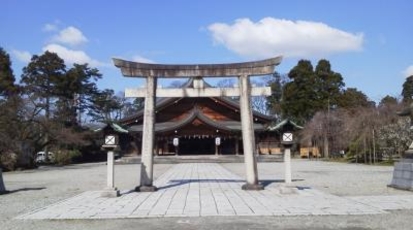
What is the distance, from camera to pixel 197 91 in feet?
55.0

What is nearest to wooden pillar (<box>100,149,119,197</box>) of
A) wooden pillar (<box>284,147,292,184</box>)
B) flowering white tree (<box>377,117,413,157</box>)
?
wooden pillar (<box>284,147,292,184</box>)

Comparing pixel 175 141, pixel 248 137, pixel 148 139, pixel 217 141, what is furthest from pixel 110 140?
pixel 217 141

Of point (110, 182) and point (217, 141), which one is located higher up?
point (217, 141)

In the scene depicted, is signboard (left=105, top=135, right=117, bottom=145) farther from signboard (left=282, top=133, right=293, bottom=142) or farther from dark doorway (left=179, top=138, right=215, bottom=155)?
dark doorway (left=179, top=138, right=215, bottom=155)

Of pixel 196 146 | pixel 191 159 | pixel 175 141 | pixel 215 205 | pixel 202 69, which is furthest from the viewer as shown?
pixel 196 146

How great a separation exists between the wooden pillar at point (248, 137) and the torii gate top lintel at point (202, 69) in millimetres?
342

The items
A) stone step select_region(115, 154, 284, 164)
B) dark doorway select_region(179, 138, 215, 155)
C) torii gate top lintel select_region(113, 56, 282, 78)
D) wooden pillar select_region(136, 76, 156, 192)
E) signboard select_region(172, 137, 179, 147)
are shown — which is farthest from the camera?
dark doorway select_region(179, 138, 215, 155)

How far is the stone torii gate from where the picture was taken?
1586cm

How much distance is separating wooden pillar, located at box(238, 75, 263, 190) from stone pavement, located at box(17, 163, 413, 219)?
0.77 meters

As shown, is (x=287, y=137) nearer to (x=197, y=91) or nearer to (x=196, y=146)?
(x=197, y=91)

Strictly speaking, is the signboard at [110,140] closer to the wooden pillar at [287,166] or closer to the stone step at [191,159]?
the wooden pillar at [287,166]

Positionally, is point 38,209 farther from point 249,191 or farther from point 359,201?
point 359,201

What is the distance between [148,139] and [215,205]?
4940 millimetres

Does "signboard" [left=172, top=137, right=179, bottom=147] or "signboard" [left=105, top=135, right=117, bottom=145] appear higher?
"signboard" [left=172, top=137, right=179, bottom=147]
